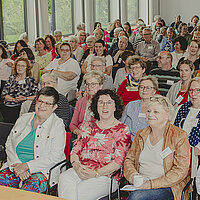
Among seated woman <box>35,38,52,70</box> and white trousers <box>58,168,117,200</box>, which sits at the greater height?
seated woman <box>35,38,52,70</box>

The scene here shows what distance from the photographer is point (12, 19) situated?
32.8 ft

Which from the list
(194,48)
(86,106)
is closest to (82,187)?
(86,106)

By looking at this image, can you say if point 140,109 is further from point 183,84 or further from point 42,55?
point 42,55

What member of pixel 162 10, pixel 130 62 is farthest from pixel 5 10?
pixel 162 10

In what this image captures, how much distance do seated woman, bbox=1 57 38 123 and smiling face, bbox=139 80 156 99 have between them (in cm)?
175

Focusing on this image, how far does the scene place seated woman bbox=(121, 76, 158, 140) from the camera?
386 cm

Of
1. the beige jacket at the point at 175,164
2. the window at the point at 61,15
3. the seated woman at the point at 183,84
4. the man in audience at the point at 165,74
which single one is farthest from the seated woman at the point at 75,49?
the beige jacket at the point at 175,164

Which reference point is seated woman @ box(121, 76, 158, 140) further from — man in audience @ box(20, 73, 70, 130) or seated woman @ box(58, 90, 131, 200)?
man in audience @ box(20, 73, 70, 130)

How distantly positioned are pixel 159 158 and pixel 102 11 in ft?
40.3

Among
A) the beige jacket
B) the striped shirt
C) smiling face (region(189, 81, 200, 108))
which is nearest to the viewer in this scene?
the beige jacket

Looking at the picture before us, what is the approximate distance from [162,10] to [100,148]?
16454mm

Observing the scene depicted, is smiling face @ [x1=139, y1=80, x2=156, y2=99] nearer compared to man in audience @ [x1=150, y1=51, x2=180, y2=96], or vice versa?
smiling face @ [x1=139, y1=80, x2=156, y2=99]

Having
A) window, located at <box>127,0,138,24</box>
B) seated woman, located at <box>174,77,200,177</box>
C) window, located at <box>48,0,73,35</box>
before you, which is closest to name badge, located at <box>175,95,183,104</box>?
seated woman, located at <box>174,77,200,177</box>

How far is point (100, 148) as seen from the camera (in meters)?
3.19
